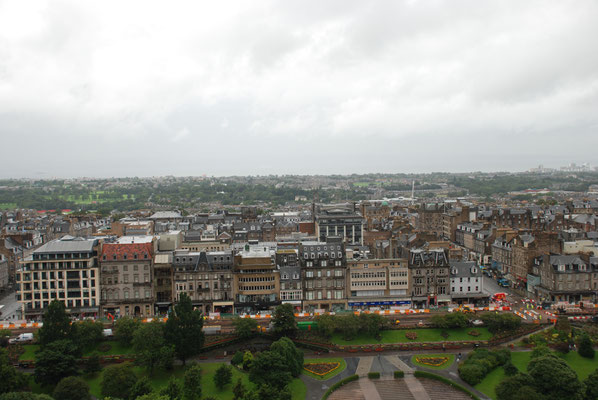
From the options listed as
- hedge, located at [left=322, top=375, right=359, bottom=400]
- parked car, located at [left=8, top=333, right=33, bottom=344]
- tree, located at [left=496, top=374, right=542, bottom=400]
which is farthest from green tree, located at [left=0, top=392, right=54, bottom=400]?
tree, located at [left=496, top=374, right=542, bottom=400]

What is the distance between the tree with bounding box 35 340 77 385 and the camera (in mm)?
51062

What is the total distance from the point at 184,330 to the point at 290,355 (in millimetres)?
12416

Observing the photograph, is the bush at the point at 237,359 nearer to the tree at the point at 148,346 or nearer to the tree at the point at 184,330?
the tree at the point at 184,330

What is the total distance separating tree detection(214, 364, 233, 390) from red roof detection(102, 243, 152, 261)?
2400cm

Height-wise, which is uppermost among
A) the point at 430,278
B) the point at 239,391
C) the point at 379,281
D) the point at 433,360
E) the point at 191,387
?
the point at 430,278

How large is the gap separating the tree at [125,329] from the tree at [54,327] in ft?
19.1

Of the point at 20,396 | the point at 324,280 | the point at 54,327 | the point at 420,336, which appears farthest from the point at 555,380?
the point at 54,327

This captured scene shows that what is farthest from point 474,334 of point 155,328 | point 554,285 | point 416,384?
point 155,328

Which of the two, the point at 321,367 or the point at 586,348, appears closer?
the point at 321,367

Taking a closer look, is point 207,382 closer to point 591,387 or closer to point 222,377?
point 222,377

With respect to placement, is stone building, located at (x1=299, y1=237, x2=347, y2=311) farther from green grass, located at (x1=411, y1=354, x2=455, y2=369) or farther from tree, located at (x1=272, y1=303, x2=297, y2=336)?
green grass, located at (x1=411, y1=354, x2=455, y2=369)

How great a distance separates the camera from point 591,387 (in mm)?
47594

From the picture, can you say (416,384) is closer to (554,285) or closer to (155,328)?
(155,328)

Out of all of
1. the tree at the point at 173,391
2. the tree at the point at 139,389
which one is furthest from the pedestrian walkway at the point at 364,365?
the tree at the point at 139,389
